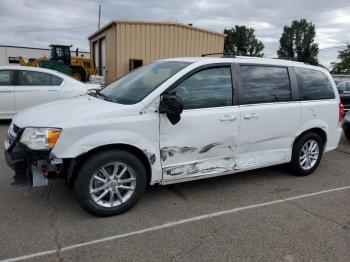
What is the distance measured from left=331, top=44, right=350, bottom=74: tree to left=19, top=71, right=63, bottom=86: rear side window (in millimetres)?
48799

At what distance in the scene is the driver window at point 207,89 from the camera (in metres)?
3.95

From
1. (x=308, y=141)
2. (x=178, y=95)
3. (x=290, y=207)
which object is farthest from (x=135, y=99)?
(x=308, y=141)

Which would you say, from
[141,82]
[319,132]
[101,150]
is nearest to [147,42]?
[319,132]

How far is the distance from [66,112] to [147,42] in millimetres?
14134

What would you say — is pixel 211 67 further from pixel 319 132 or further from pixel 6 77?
pixel 6 77

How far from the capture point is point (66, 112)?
143 inches

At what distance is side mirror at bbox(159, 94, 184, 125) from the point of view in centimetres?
358

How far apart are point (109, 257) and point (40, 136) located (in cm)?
135

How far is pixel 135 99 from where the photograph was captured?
3777mm

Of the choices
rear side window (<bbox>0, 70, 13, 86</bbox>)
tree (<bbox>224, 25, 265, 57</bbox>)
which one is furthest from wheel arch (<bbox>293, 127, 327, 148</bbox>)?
tree (<bbox>224, 25, 265, 57</bbox>)

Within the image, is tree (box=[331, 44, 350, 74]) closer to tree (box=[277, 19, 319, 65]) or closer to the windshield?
tree (box=[277, 19, 319, 65])

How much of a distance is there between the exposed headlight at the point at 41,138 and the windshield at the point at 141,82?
85cm

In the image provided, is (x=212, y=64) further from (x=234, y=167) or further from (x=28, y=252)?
(x=28, y=252)

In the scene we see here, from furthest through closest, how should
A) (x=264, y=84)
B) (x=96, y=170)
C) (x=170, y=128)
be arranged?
(x=264, y=84) < (x=170, y=128) < (x=96, y=170)
